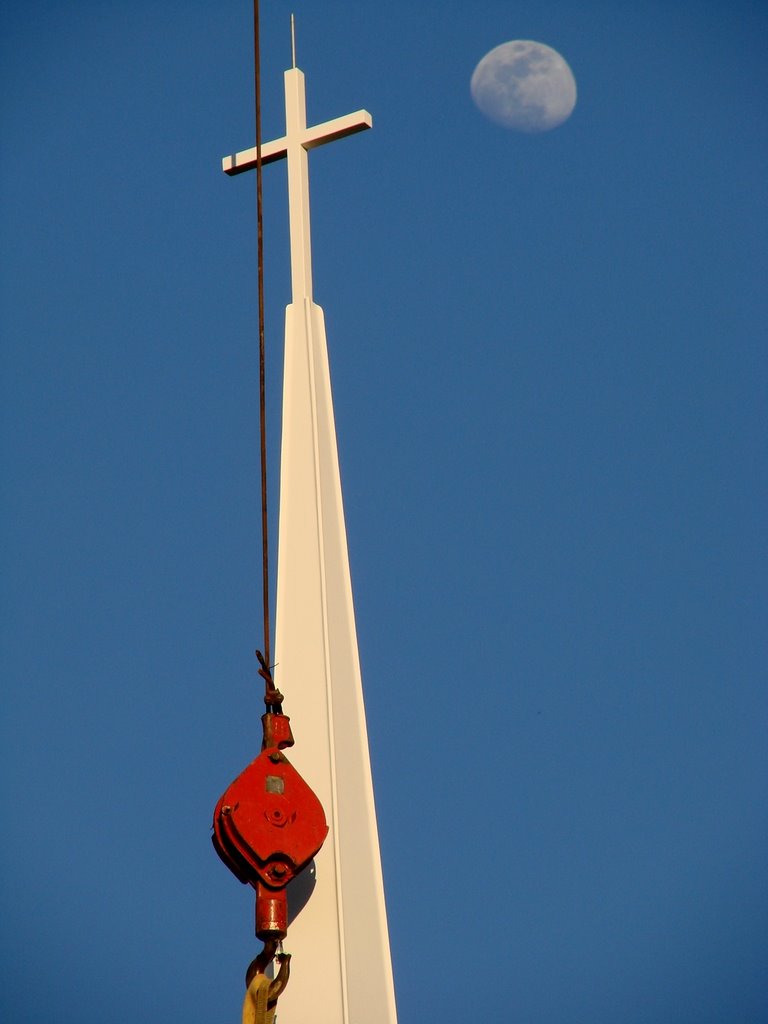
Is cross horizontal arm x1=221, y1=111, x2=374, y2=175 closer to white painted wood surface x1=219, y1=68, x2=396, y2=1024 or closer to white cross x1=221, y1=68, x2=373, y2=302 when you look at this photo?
white cross x1=221, y1=68, x2=373, y2=302

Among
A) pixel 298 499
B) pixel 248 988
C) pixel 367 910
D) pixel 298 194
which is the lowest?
pixel 248 988

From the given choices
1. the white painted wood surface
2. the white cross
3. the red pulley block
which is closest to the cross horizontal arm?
the white cross

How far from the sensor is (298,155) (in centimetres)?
896

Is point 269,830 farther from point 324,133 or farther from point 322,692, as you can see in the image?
point 324,133

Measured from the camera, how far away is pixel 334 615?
7.62 metres

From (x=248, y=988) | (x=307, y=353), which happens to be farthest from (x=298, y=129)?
(x=248, y=988)

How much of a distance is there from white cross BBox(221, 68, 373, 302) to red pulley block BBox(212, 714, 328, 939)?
2.92 meters

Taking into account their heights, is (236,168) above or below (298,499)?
above

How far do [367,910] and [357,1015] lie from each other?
45cm

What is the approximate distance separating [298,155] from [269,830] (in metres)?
4.12

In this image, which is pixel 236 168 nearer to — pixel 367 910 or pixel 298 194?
pixel 298 194

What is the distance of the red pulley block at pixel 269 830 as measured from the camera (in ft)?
21.4

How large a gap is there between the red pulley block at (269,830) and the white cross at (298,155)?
2.92 m

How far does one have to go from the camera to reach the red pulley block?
6.54 metres
